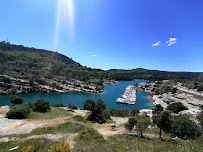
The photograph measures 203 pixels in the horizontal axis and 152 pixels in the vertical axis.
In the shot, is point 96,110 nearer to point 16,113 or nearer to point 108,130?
point 108,130

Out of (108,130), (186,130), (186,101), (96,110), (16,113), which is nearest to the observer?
Result: (186,130)

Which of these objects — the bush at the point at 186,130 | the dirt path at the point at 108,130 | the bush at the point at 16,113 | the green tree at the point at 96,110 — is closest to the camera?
the bush at the point at 186,130

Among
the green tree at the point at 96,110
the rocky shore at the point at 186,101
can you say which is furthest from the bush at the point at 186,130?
the rocky shore at the point at 186,101

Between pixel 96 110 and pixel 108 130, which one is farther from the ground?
pixel 96 110

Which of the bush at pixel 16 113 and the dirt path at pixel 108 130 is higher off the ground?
the bush at pixel 16 113

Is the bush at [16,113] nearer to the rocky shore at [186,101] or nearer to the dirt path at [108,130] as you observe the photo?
the dirt path at [108,130]

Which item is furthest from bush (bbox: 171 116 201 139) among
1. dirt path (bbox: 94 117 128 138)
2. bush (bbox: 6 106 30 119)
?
bush (bbox: 6 106 30 119)

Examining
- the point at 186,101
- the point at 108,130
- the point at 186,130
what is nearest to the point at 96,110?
the point at 108,130

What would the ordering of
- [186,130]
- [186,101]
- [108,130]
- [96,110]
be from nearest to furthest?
[186,130] < [108,130] < [96,110] < [186,101]

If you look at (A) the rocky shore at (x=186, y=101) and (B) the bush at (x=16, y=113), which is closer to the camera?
(B) the bush at (x=16, y=113)

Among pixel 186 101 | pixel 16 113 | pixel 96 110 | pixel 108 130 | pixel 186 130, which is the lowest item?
pixel 186 101

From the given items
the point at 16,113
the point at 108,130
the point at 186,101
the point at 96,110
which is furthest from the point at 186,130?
the point at 186,101

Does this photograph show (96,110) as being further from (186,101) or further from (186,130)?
(186,101)

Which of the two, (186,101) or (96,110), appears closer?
(96,110)
